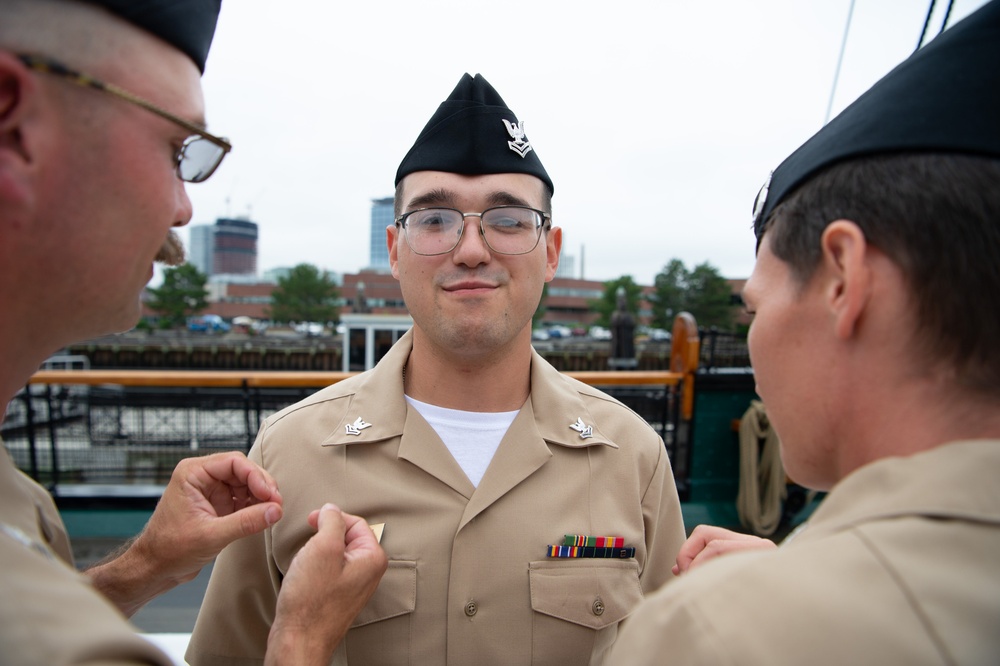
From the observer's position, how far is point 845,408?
0.98m

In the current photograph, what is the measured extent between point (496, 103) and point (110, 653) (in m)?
2.07

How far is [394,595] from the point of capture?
5.77 feet

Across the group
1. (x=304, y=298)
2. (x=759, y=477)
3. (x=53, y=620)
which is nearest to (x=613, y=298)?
(x=304, y=298)

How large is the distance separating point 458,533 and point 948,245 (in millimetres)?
1439

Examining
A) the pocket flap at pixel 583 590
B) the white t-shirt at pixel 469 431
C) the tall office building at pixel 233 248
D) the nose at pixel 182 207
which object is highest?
the tall office building at pixel 233 248

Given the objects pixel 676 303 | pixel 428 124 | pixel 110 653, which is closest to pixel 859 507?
pixel 110 653

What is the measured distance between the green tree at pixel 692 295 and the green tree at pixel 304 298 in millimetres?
38669

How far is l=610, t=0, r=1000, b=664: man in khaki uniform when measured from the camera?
0.71 metres

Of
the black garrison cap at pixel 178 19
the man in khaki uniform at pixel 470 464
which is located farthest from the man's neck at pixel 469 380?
the black garrison cap at pixel 178 19

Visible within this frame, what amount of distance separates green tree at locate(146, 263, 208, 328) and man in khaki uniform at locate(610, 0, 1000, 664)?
234 feet

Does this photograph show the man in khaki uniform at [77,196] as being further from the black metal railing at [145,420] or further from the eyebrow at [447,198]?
the black metal railing at [145,420]

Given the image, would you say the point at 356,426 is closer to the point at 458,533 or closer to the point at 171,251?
the point at 458,533

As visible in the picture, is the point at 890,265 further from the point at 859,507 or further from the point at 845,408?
the point at 859,507

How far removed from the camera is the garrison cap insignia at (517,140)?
7.05 ft
